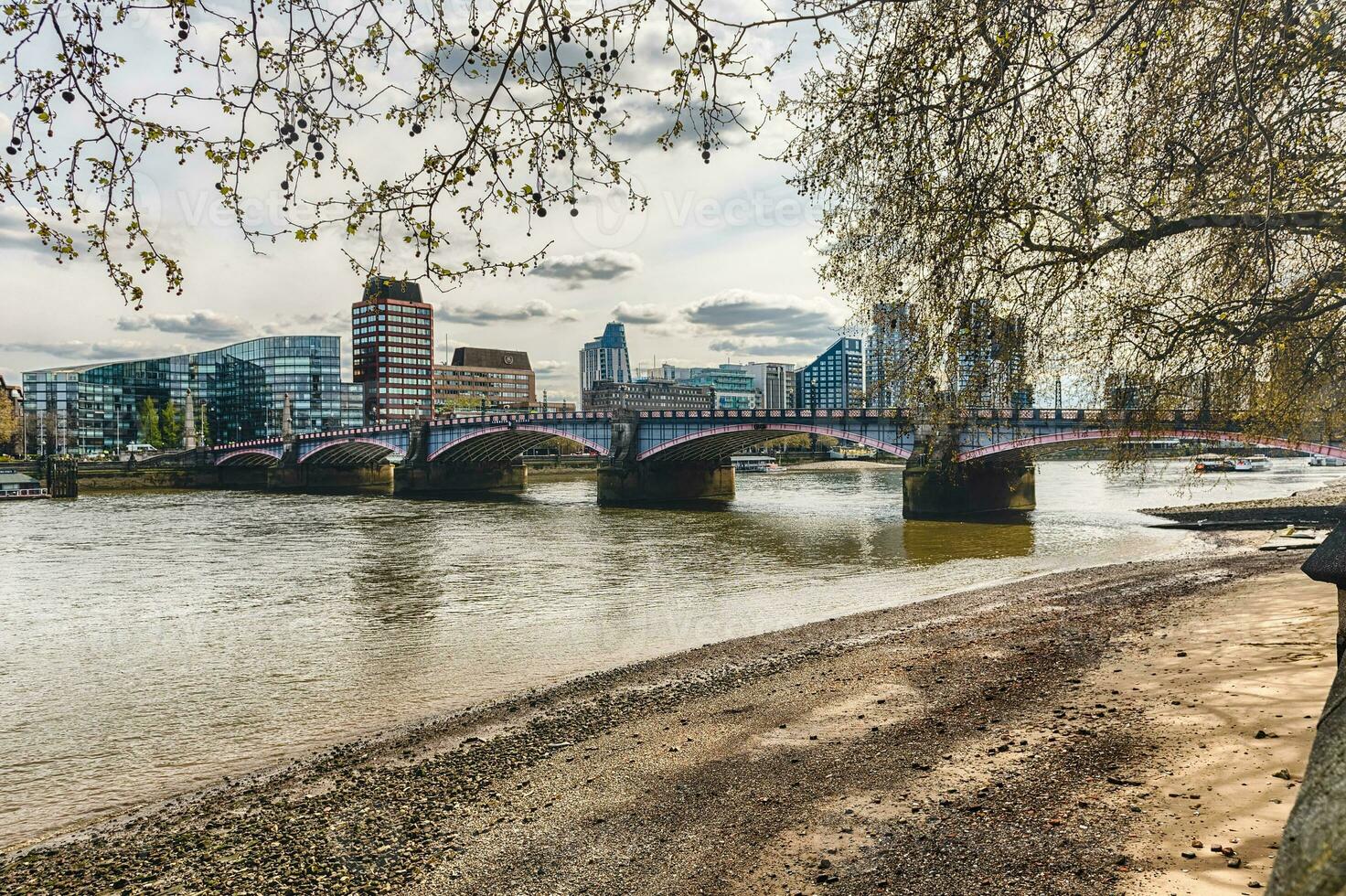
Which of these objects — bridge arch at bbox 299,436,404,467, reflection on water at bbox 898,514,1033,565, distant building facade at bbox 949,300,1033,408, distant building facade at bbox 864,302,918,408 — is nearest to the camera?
distant building facade at bbox 949,300,1033,408

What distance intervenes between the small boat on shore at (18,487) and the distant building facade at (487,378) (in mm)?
100455

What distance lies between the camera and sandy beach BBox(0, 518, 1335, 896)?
16.5 ft

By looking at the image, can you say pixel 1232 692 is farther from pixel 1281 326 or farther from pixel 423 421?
pixel 423 421

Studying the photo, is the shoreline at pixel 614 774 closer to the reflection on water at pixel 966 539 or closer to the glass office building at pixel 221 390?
the reflection on water at pixel 966 539

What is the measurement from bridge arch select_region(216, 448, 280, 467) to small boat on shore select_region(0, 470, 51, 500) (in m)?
22.0

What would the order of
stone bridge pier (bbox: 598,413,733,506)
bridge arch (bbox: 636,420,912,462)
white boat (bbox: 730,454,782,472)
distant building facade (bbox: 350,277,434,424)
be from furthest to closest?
distant building facade (bbox: 350,277,434,424)
white boat (bbox: 730,454,782,472)
stone bridge pier (bbox: 598,413,733,506)
bridge arch (bbox: 636,420,912,462)

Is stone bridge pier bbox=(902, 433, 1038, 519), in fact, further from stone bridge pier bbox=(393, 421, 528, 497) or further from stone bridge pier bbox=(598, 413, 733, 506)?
stone bridge pier bbox=(393, 421, 528, 497)

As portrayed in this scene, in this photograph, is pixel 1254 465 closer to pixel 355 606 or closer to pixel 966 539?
pixel 966 539

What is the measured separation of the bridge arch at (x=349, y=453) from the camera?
2976 inches

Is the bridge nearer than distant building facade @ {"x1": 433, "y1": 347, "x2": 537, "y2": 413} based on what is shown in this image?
Yes

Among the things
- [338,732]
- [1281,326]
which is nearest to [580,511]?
[338,732]

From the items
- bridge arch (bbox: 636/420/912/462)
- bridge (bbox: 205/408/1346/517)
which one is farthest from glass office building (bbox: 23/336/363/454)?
bridge arch (bbox: 636/420/912/462)

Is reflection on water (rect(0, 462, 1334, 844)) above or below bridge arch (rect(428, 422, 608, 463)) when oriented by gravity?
below

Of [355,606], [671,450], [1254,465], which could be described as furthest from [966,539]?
[1254,465]
